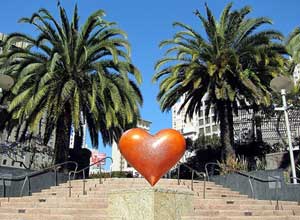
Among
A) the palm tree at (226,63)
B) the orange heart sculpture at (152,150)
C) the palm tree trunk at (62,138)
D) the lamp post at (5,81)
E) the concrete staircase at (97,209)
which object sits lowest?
the concrete staircase at (97,209)

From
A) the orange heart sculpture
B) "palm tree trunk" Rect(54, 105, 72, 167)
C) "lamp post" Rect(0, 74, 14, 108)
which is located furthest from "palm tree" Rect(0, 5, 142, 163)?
the orange heart sculpture

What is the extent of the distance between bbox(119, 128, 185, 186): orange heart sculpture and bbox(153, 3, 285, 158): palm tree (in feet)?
30.1

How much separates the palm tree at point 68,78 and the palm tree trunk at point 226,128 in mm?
4681

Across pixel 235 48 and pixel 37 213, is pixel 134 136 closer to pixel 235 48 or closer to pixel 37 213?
pixel 37 213

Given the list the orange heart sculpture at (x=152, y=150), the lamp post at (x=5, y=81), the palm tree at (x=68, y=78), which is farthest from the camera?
the palm tree at (x=68, y=78)

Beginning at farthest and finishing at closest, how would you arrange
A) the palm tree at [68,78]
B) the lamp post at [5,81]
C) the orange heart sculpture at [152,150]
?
the palm tree at [68,78], the lamp post at [5,81], the orange heart sculpture at [152,150]

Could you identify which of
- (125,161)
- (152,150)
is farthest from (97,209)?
(125,161)

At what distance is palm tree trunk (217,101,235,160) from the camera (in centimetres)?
1883

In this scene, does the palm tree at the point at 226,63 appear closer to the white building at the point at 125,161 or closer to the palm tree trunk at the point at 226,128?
the palm tree trunk at the point at 226,128

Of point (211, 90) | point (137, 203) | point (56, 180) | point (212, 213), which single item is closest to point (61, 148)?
point (56, 180)

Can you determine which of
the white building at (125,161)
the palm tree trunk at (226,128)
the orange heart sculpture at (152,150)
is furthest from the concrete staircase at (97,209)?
the palm tree trunk at (226,128)

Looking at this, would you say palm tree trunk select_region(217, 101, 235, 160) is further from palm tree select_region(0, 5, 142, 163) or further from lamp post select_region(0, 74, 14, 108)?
lamp post select_region(0, 74, 14, 108)

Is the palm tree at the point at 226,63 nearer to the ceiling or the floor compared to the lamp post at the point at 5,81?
nearer to the ceiling

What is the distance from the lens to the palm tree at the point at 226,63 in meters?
18.5
